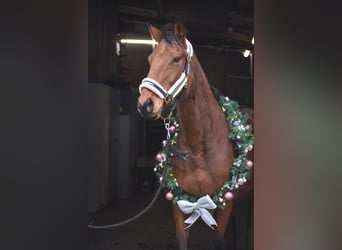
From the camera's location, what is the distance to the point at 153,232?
486cm

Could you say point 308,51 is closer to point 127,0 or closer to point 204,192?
point 204,192

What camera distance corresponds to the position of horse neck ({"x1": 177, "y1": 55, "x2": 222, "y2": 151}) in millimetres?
2852

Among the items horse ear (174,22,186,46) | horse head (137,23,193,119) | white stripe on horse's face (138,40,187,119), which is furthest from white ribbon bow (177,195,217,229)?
horse ear (174,22,186,46)

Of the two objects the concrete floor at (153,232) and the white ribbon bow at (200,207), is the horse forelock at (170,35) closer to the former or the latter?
the white ribbon bow at (200,207)

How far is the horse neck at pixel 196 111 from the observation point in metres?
2.85

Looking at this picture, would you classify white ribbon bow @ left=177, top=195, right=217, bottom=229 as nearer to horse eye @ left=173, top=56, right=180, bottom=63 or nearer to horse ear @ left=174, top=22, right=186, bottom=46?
horse eye @ left=173, top=56, right=180, bottom=63

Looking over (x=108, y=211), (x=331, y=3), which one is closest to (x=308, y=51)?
Result: (x=331, y=3)

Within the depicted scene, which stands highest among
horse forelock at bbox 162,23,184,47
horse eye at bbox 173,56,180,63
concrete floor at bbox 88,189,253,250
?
horse forelock at bbox 162,23,184,47

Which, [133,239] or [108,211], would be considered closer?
[133,239]

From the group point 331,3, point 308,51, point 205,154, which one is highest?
point 331,3

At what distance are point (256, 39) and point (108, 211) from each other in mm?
4229

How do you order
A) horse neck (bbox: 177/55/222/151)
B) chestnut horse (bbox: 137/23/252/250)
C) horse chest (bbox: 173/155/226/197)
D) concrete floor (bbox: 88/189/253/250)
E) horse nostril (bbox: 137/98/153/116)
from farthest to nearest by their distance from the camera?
concrete floor (bbox: 88/189/253/250), horse chest (bbox: 173/155/226/197), horse neck (bbox: 177/55/222/151), chestnut horse (bbox: 137/23/252/250), horse nostril (bbox: 137/98/153/116)

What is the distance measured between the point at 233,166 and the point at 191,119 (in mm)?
439

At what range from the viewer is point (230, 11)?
591 centimetres
